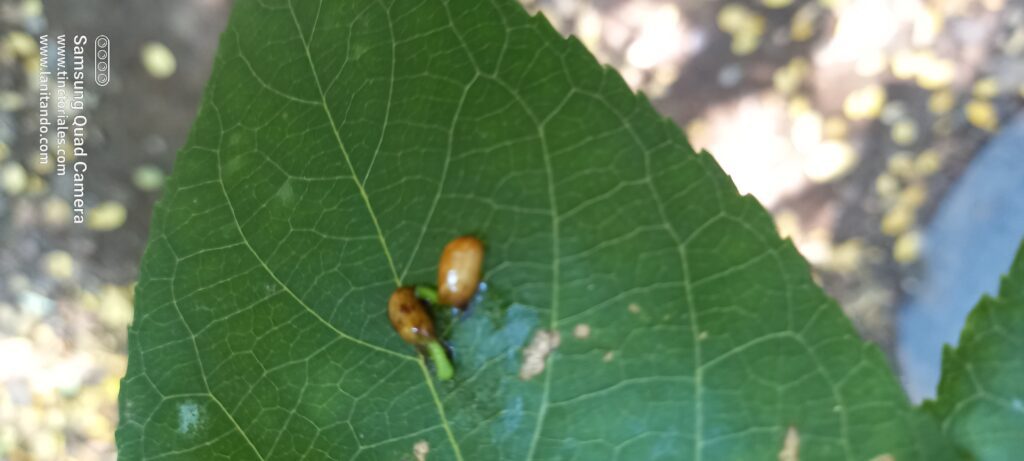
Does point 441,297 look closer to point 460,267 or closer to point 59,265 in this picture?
point 460,267

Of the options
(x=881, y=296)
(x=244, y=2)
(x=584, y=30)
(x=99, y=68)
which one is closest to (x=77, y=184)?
(x=99, y=68)

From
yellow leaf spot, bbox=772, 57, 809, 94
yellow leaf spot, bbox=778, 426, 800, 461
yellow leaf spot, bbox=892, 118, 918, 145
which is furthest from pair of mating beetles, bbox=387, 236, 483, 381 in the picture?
yellow leaf spot, bbox=892, 118, 918, 145

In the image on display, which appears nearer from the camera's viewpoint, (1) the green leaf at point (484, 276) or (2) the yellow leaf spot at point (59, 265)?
(1) the green leaf at point (484, 276)

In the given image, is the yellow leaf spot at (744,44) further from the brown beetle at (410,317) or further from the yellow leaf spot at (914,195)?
the brown beetle at (410,317)

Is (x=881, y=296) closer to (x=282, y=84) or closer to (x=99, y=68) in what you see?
(x=282, y=84)

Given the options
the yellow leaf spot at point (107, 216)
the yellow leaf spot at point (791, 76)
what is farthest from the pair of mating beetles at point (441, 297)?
the yellow leaf spot at point (107, 216)

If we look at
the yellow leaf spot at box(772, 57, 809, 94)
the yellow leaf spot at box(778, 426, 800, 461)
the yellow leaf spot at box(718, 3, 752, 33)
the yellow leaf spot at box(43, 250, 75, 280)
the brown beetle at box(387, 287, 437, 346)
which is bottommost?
the yellow leaf spot at box(778, 426, 800, 461)

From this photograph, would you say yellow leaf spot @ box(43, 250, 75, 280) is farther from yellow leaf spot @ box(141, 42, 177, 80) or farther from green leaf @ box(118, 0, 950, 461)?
green leaf @ box(118, 0, 950, 461)
